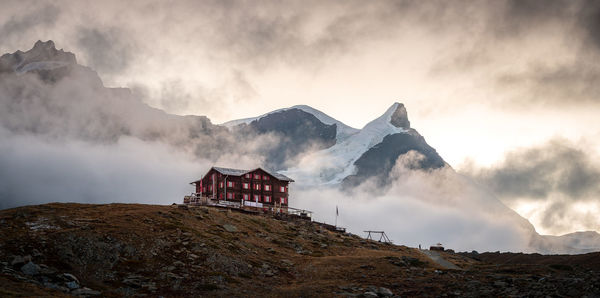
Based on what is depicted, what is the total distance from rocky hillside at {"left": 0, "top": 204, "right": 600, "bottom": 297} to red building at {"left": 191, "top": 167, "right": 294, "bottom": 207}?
36054mm

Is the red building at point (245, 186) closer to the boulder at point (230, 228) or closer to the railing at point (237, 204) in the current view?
the railing at point (237, 204)

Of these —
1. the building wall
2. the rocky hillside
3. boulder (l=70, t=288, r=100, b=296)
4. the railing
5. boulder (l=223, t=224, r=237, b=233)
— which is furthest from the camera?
the building wall

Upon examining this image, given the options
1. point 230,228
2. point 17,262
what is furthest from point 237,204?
point 17,262

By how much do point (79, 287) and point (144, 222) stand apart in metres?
18.3

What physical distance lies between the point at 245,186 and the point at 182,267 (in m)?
56.5

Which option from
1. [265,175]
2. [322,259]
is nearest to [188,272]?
[322,259]

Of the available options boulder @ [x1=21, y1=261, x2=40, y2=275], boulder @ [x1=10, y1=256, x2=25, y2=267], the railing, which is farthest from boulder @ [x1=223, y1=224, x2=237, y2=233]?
boulder @ [x1=10, y1=256, x2=25, y2=267]

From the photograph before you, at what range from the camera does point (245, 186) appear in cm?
9812

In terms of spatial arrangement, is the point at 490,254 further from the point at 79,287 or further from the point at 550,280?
the point at 79,287

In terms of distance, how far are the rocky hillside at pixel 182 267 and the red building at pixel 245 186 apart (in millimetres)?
36054

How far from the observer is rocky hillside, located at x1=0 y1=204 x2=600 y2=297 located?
113 ft

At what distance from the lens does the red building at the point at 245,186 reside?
9581 centimetres

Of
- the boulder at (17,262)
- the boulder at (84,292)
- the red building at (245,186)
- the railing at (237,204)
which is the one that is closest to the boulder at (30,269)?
the boulder at (17,262)

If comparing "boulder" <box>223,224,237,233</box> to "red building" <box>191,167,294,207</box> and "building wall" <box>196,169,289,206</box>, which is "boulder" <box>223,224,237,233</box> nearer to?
"red building" <box>191,167,294,207</box>
